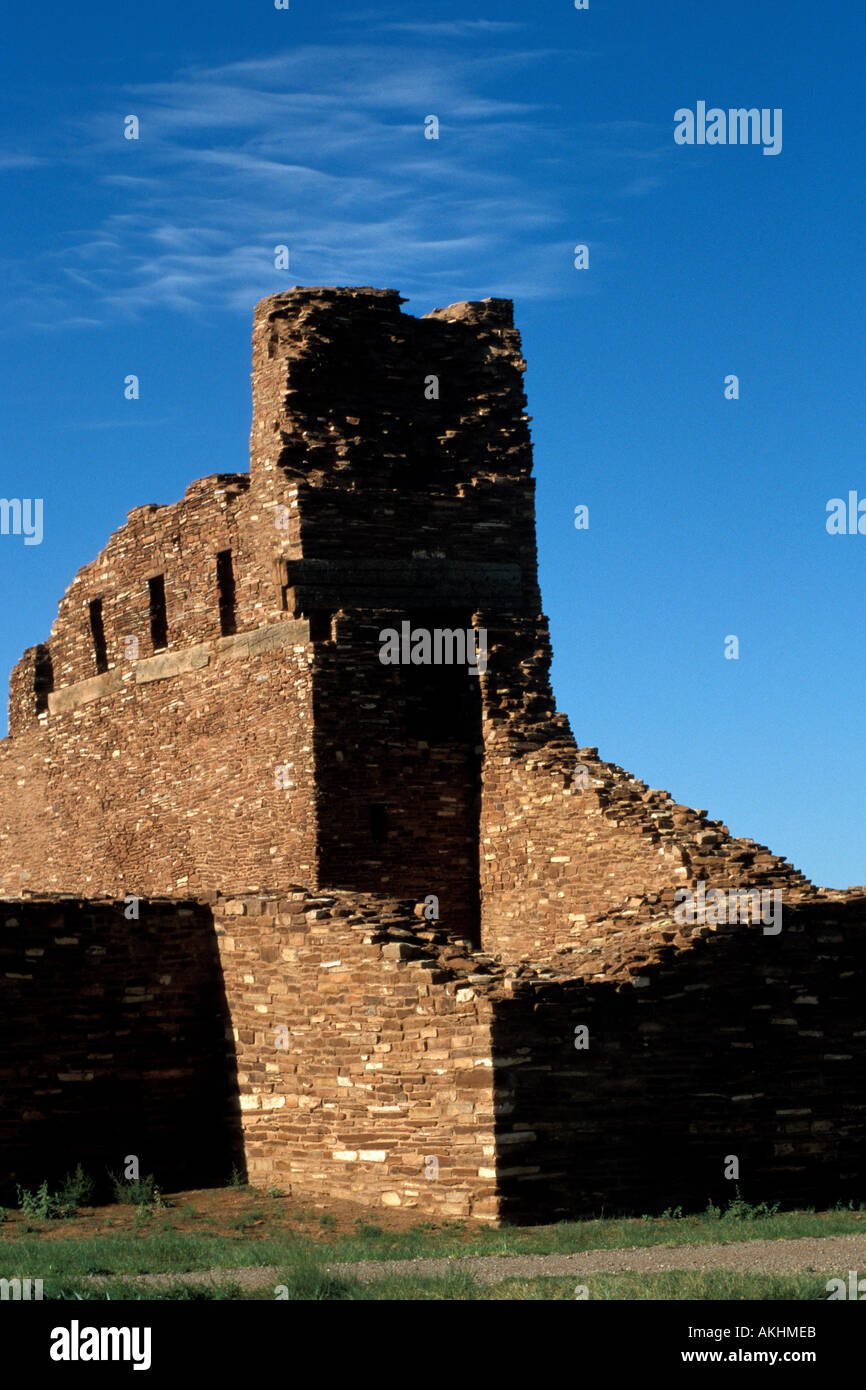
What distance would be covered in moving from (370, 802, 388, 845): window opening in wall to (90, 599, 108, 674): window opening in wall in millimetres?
7388

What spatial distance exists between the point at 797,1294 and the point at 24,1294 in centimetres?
543

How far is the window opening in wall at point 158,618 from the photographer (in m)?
28.1

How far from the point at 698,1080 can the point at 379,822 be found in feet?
25.0

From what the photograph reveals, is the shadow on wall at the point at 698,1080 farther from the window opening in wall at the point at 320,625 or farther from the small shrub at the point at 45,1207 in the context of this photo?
the window opening in wall at the point at 320,625

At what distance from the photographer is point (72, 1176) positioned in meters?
19.2

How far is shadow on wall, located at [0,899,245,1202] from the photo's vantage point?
1930 cm

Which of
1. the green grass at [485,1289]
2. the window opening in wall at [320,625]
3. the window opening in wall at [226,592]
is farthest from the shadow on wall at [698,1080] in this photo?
the window opening in wall at [226,592]

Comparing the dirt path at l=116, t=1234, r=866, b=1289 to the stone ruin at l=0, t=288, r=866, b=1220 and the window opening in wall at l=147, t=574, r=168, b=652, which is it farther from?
the window opening in wall at l=147, t=574, r=168, b=652

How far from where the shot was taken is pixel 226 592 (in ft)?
86.7

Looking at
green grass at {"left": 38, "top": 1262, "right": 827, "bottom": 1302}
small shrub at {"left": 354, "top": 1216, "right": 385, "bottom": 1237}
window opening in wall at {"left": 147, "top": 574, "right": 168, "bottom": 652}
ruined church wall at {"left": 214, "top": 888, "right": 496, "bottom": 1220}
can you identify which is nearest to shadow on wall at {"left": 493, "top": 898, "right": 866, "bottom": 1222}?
ruined church wall at {"left": 214, "top": 888, "right": 496, "bottom": 1220}

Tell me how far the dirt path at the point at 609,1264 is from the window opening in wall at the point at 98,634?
16.8 m

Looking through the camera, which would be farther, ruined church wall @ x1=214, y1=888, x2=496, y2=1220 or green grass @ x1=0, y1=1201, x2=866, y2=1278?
ruined church wall @ x1=214, y1=888, x2=496, y2=1220

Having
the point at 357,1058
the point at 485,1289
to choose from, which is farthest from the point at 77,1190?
the point at 485,1289
